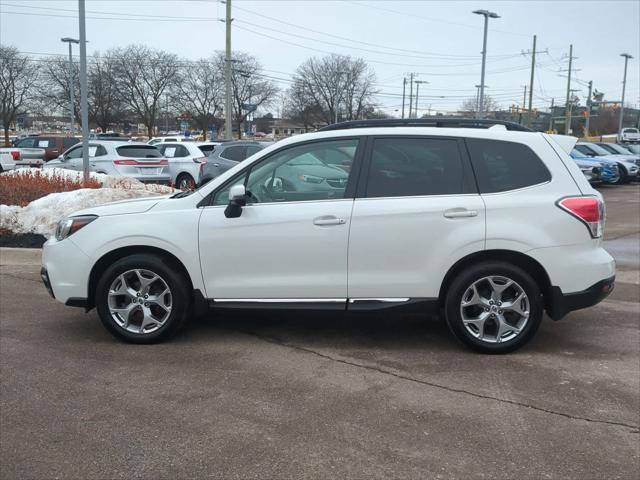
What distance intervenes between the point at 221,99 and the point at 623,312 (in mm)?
69808

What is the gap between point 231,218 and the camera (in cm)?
507

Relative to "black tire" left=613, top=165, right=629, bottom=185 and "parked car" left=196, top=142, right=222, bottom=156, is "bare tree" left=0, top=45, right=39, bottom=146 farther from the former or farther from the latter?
"black tire" left=613, top=165, right=629, bottom=185

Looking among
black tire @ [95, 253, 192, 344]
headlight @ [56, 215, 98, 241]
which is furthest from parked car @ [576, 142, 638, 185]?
headlight @ [56, 215, 98, 241]

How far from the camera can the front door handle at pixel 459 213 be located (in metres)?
4.89

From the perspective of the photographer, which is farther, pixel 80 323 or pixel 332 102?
pixel 332 102

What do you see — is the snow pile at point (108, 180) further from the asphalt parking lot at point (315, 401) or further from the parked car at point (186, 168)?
the asphalt parking lot at point (315, 401)

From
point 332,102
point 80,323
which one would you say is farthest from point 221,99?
point 80,323

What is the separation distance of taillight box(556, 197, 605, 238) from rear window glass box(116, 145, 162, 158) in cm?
1425

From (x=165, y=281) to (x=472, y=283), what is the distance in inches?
95.4

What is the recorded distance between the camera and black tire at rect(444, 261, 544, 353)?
4.88m

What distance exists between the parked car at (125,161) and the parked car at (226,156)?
1584 millimetres

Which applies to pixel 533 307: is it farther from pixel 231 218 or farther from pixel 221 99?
pixel 221 99

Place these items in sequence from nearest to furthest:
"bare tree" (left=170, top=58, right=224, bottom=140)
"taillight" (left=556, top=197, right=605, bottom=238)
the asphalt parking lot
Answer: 1. the asphalt parking lot
2. "taillight" (left=556, top=197, right=605, bottom=238)
3. "bare tree" (left=170, top=58, right=224, bottom=140)

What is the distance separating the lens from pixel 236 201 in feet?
16.4
